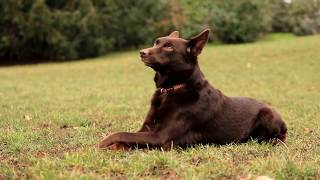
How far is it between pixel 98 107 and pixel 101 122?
309 cm

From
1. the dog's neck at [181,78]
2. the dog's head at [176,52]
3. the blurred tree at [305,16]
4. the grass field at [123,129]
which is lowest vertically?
the blurred tree at [305,16]

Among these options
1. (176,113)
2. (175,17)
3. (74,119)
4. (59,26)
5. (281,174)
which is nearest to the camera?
(281,174)

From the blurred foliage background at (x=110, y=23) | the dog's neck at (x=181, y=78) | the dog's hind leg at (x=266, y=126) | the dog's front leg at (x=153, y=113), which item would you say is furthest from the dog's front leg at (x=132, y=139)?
the blurred foliage background at (x=110, y=23)

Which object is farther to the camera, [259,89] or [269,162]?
[259,89]

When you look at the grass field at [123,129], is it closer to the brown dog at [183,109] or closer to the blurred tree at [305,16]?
the brown dog at [183,109]

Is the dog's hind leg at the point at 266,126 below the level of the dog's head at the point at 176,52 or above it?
below

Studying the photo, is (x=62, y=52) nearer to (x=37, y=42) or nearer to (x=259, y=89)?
A: (x=37, y=42)

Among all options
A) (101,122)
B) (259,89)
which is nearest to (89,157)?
(101,122)

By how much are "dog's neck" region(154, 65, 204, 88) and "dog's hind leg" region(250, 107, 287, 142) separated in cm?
109

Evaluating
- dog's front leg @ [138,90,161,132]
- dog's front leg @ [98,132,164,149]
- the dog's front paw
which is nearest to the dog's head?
dog's front leg @ [138,90,161,132]

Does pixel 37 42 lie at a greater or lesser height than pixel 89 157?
lesser

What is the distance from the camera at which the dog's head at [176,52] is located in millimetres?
6535

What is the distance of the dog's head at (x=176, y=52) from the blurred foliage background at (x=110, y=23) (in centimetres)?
2998

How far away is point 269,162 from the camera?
541 cm
